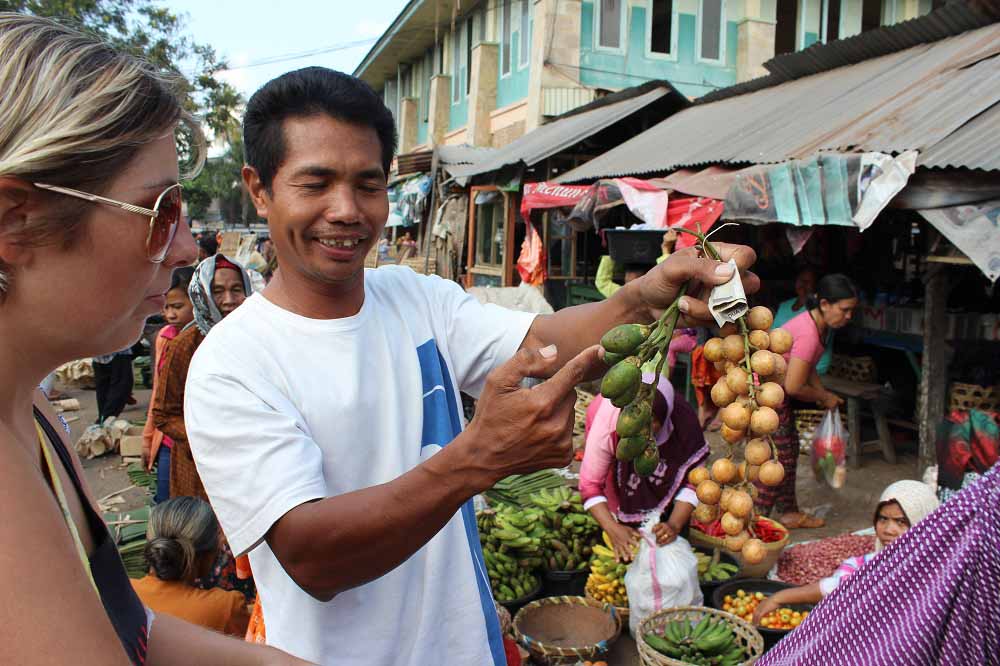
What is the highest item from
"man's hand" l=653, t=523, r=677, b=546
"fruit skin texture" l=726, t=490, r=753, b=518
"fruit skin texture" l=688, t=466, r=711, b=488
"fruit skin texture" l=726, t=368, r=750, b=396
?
"fruit skin texture" l=726, t=368, r=750, b=396

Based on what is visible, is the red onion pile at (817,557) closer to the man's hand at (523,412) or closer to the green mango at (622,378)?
the green mango at (622,378)

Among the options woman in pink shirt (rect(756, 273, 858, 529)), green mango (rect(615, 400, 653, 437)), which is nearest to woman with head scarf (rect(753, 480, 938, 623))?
woman in pink shirt (rect(756, 273, 858, 529))

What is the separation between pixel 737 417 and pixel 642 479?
2683mm

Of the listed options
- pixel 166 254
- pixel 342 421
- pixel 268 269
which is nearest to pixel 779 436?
pixel 342 421

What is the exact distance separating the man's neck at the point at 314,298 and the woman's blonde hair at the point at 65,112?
72 cm

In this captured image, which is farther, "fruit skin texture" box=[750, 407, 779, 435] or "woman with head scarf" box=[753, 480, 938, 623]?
"woman with head scarf" box=[753, 480, 938, 623]

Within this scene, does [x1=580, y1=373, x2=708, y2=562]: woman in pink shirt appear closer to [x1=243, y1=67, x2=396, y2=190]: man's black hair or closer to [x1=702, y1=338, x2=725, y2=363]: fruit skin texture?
[x1=702, y1=338, x2=725, y2=363]: fruit skin texture

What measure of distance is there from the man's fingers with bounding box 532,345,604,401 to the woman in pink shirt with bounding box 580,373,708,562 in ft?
8.71

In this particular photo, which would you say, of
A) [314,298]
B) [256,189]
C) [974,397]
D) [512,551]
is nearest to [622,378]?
[314,298]

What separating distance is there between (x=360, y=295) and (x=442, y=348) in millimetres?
252

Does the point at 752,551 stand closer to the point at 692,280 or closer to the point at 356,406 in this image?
the point at 692,280

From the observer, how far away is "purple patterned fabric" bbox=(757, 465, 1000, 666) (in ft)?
4.32

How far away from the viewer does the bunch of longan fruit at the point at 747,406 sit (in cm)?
159

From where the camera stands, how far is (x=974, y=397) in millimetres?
6059
